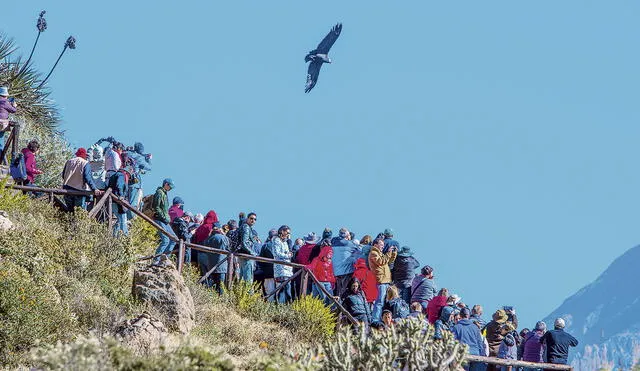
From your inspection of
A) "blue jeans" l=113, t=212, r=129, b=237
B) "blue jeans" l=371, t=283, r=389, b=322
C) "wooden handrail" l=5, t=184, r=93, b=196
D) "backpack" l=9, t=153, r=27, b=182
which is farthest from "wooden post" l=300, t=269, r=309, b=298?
"backpack" l=9, t=153, r=27, b=182

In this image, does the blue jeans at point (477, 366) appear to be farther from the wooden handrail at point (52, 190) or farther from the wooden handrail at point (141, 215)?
the wooden handrail at point (52, 190)

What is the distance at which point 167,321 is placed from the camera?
20.1 meters

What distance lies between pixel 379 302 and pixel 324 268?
4.16 feet

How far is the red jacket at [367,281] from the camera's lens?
75.6ft

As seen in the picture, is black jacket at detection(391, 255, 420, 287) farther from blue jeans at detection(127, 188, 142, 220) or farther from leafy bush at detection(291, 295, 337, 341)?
blue jeans at detection(127, 188, 142, 220)

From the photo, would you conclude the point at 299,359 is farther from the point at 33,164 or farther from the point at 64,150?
the point at 64,150

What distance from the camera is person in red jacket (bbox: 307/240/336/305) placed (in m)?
23.5

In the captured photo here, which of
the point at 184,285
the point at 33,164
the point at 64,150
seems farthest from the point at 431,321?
the point at 64,150

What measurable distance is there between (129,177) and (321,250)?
13.8 feet

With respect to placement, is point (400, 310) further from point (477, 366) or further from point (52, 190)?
point (52, 190)

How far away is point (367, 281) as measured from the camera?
75.7 feet

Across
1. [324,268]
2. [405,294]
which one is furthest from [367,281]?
[405,294]

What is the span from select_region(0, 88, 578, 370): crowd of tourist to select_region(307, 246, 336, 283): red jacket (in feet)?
0.06

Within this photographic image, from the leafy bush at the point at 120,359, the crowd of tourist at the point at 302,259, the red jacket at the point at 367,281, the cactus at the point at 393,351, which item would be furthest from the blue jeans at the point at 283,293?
the leafy bush at the point at 120,359
